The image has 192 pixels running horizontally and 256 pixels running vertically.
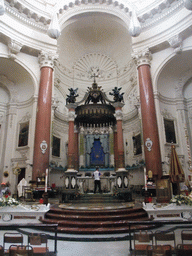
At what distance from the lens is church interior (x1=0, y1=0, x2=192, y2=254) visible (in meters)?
12.6

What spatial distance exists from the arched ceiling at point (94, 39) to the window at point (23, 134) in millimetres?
6800

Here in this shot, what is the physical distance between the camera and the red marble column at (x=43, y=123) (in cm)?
1255

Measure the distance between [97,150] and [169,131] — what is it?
5781mm

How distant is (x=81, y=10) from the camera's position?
1636 cm

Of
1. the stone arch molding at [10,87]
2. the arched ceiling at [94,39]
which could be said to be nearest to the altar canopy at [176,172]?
the stone arch molding at [10,87]

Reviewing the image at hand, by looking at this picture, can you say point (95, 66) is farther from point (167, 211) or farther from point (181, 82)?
point (167, 211)

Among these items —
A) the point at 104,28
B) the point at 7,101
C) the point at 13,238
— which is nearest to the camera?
the point at 13,238

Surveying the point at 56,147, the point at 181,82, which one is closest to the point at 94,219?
the point at 56,147

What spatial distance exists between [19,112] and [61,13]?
8069mm

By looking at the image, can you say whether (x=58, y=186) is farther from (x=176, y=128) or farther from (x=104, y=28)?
(x=104, y=28)

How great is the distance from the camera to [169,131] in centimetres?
1450

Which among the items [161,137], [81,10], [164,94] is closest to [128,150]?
[161,137]

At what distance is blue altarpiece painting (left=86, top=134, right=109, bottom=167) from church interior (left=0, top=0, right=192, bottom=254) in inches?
3.2

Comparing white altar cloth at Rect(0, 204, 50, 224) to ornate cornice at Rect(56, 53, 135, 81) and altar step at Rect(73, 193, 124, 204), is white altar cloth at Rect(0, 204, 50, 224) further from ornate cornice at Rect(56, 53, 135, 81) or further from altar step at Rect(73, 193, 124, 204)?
ornate cornice at Rect(56, 53, 135, 81)
